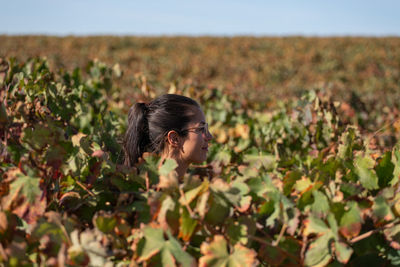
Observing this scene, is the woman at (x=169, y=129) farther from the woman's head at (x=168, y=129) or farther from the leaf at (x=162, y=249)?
the leaf at (x=162, y=249)

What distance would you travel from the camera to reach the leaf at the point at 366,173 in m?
1.31

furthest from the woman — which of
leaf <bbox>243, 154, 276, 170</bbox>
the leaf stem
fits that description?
the leaf stem

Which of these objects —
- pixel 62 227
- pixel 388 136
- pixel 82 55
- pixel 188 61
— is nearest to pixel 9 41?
pixel 82 55

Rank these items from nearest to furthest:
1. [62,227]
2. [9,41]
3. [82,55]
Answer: [62,227], [82,55], [9,41]

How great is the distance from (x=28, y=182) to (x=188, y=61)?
19767 mm

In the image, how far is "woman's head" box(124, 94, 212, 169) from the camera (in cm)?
215

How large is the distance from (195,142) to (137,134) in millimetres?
310

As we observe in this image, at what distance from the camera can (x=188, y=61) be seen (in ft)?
67.4

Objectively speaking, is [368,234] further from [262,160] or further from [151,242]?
[262,160]

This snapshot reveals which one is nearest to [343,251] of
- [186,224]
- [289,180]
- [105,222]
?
[289,180]

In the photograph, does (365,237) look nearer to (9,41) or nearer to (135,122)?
(135,122)

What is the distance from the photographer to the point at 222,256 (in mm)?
1045

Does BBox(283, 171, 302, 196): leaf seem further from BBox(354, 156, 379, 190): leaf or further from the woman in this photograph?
the woman

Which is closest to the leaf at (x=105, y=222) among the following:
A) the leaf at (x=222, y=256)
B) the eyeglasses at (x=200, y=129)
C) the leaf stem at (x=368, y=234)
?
the leaf at (x=222, y=256)
